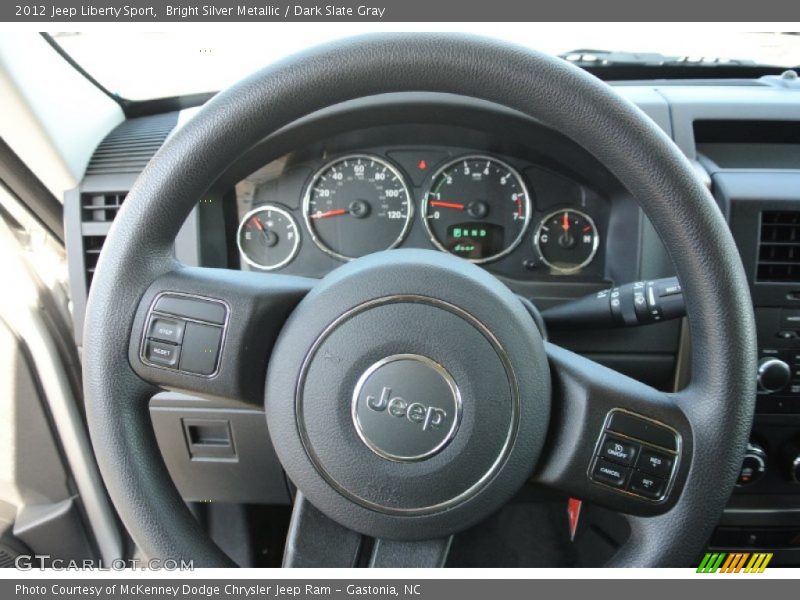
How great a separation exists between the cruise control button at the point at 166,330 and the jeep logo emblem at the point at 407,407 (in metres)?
0.26

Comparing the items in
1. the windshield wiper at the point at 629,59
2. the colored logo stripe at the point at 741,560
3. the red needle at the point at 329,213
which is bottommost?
the colored logo stripe at the point at 741,560

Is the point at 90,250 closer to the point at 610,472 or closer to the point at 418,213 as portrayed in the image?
the point at 418,213

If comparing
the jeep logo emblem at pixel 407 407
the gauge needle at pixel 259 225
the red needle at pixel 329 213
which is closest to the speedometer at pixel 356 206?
the red needle at pixel 329 213

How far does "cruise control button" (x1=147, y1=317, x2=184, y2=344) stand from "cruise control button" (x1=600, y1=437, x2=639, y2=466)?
0.62 m

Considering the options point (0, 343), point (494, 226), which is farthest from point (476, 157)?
point (0, 343)

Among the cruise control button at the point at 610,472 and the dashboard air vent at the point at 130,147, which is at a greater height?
the dashboard air vent at the point at 130,147

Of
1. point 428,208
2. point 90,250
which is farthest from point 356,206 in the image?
point 90,250

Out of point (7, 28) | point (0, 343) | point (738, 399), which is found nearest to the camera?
point (738, 399)

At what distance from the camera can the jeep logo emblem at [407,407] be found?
0.91 m

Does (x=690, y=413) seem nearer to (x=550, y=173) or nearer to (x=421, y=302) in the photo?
(x=421, y=302)

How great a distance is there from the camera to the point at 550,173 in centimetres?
160

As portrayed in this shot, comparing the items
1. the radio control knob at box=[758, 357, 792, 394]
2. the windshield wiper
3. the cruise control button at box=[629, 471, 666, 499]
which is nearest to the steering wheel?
the cruise control button at box=[629, 471, 666, 499]

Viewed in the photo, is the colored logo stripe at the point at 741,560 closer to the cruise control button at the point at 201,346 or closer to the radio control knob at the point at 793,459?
the radio control knob at the point at 793,459

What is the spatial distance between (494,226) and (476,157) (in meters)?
0.17
